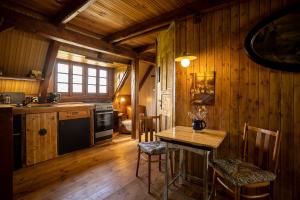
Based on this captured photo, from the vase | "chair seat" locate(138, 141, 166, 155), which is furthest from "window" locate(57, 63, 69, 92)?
the vase

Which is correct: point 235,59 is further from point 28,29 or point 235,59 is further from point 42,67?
point 42,67

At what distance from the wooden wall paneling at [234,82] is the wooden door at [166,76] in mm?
873

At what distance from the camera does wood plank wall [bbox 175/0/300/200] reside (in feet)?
5.75

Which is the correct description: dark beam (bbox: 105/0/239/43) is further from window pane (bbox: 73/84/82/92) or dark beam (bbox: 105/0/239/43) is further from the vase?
window pane (bbox: 73/84/82/92)

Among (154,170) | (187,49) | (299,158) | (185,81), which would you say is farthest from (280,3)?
(154,170)

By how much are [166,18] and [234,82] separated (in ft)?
4.97

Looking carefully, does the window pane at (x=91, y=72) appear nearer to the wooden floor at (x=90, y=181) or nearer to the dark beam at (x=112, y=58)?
the dark beam at (x=112, y=58)

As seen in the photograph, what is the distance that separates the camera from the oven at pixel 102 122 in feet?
13.0

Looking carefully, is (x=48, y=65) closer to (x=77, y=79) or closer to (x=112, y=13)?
(x=77, y=79)

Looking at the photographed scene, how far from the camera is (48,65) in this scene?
11.2ft

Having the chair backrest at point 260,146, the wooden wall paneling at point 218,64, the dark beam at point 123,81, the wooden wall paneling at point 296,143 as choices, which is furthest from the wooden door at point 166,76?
the dark beam at point 123,81

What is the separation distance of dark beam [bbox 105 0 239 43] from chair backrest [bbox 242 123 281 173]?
5.29 feet

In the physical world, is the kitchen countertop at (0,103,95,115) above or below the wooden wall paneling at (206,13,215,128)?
below

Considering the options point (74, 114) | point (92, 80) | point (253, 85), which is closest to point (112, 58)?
point (92, 80)
